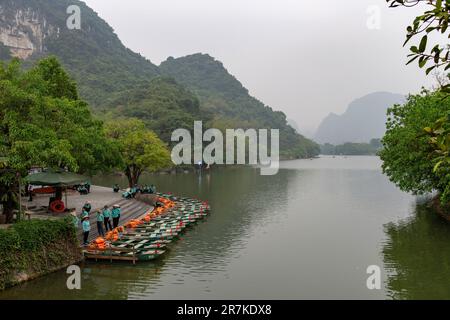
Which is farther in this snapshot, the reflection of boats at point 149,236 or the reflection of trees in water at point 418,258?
the reflection of boats at point 149,236

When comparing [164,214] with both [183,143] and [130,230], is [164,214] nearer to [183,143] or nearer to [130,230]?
[130,230]

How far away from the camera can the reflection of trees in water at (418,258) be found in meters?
17.4

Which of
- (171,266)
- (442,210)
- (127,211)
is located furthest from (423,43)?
(442,210)

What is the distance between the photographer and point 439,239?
26859 millimetres

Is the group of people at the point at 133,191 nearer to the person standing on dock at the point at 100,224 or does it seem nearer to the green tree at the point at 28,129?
the green tree at the point at 28,129

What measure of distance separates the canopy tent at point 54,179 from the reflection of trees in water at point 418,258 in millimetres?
17480

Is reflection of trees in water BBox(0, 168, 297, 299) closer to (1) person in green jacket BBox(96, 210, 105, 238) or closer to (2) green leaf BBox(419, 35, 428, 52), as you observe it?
(1) person in green jacket BBox(96, 210, 105, 238)

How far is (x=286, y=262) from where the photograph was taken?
2198cm

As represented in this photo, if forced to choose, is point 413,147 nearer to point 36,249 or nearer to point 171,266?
point 171,266

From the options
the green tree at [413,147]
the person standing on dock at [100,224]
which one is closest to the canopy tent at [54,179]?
the person standing on dock at [100,224]

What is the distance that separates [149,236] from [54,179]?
622 centimetres
